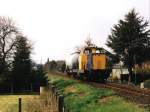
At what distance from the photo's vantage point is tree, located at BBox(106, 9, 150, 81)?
62219 mm

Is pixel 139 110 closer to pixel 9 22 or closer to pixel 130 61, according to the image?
pixel 130 61

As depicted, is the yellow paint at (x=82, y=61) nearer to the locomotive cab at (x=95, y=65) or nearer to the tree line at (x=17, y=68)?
the locomotive cab at (x=95, y=65)

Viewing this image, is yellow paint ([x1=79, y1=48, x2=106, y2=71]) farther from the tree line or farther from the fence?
the tree line

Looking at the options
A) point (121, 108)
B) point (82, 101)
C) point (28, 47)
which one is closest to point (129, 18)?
point (28, 47)

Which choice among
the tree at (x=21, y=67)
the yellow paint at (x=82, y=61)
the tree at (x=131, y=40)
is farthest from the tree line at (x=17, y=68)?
the yellow paint at (x=82, y=61)

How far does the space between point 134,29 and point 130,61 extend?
462cm

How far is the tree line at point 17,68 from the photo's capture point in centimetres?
8000

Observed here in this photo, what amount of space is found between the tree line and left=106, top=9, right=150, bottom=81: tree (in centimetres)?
1900

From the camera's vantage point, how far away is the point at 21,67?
79.4 metres

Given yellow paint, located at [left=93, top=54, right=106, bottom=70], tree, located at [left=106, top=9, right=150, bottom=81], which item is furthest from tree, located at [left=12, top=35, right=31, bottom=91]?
yellow paint, located at [left=93, top=54, right=106, bottom=70]

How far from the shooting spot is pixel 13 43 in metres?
84.1

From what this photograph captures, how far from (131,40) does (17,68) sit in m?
24.4

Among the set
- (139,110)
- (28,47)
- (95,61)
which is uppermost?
(28,47)

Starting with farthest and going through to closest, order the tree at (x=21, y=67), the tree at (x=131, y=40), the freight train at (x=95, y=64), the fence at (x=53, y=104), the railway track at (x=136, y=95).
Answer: the tree at (x=21, y=67)
the tree at (x=131, y=40)
the freight train at (x=95, y=64)
the railway track at (x=136, y=95)
the fence at (x=53, y=104)
